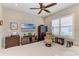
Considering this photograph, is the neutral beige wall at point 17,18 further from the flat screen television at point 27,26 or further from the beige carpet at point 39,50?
the beige carpet at point 39,50

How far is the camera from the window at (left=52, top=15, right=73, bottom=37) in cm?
137

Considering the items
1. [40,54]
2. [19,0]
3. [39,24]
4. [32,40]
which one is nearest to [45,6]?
[39,24]

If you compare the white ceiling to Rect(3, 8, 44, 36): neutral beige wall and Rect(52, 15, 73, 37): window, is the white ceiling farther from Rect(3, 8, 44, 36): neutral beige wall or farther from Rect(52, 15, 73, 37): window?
Rect(52, 15, 73, 37): window

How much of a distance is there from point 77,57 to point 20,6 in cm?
109

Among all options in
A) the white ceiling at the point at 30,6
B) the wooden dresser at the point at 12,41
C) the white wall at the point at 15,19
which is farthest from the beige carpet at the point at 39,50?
the white ceiling at the point at 30,6

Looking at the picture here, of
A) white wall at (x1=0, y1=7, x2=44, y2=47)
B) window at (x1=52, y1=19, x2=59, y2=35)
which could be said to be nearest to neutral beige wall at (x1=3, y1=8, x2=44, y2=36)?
white wall at (x1=0, y1=7, x2=44, y2=47)

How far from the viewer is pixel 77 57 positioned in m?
1.39

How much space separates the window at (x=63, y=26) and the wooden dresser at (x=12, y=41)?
549 mm

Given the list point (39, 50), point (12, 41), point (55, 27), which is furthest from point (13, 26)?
point (55, 27)

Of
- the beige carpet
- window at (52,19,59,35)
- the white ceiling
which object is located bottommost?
the beige carpet

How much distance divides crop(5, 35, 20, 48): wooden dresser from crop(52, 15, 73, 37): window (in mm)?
549

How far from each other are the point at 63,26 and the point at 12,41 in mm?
781

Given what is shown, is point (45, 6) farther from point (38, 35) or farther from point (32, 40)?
point (32, 40)

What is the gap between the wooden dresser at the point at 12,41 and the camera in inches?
55.3
